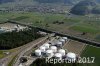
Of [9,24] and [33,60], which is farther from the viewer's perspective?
[9,24]

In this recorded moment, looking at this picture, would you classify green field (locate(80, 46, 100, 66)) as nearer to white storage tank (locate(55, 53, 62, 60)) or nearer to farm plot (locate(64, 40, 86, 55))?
farm plot (locate(64, 40, 86, 55))

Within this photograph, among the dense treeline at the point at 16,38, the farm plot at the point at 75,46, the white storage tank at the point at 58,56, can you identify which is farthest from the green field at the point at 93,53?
the dense treeline at the point at 16,38

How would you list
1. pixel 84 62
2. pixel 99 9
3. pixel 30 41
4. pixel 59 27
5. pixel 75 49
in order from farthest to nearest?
pixel 99 9 < pixel 59 27 < pixel 30 41 < pixel 75 49 < pixel 84 62

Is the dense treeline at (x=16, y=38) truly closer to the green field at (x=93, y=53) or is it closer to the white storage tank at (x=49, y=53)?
the white storage tank at (x=49, y=53)

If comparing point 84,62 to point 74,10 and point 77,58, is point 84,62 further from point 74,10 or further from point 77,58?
point 74,10

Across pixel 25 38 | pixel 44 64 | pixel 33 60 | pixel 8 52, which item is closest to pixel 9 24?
pixel 25 38

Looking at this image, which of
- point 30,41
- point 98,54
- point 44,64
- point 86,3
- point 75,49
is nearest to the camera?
point 44,64
